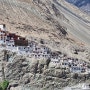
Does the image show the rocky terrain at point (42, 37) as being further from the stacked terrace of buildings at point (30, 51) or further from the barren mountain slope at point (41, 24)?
the stacked terrace of buildings at point (30, 51)

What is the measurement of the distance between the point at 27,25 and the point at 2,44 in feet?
157

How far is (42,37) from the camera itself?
13938 centimetres

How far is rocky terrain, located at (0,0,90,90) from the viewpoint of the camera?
91.1 meters

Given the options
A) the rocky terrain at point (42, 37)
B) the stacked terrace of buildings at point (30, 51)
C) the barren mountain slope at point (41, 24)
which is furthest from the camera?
the barren mountain slope at point (41, 24)

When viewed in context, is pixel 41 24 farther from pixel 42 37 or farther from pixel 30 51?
pixel 30 51

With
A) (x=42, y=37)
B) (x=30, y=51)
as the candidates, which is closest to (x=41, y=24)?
(x=42, y=37)

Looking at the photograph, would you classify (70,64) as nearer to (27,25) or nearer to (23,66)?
(23,66)

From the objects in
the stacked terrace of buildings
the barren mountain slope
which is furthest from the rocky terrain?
the stacked terrace of buildings

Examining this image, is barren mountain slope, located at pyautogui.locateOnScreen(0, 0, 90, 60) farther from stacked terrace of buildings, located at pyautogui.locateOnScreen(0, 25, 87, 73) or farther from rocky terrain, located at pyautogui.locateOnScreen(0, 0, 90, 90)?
stacked terrace of buildings, located at pyautogui.locateOnScreen(0, 25, 87, 73)

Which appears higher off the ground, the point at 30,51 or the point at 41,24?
the point at 41,24

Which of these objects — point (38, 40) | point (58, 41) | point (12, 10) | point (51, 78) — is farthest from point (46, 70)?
point (12, 10)

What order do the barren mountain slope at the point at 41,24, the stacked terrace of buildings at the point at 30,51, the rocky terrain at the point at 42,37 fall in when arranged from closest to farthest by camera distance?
the rocky terrain at the point at 42,37, the stacked terrace of buildings at the point at 30,51, the barren mountain slope at the point at 41,24

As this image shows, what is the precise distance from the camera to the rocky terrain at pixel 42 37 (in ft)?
299

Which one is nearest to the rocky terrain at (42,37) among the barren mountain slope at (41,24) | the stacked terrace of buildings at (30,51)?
the barren mountain slope at (41,24)
